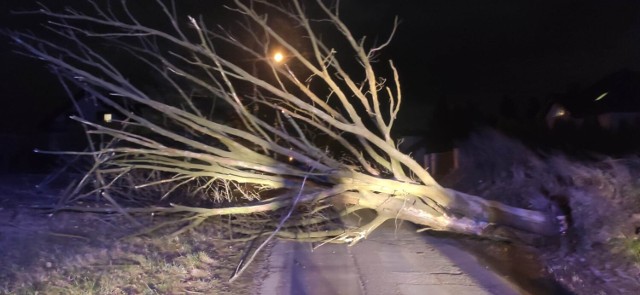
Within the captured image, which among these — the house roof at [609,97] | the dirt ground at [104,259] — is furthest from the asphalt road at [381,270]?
the house roof at [609,97]

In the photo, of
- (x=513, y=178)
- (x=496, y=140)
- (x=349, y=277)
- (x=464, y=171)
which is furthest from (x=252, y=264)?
(x=464, y=171)

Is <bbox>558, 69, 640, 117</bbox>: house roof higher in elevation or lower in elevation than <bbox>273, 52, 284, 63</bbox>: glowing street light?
higher

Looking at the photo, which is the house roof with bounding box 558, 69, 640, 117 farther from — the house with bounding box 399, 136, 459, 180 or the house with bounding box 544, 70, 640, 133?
the house with bounding box 399, 136, 459, 180

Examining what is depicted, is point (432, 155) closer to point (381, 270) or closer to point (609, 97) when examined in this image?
point (609, 97)

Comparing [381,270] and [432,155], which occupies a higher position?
[432,155]

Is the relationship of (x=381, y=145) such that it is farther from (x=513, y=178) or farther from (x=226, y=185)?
(x=513, y=178)

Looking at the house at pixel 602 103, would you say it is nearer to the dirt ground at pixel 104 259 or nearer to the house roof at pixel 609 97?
the house roof at pixel 609 97

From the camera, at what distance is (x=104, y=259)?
791 centimetres

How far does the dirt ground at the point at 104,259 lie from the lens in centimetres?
671

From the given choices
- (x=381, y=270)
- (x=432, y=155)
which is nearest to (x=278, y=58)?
(x=381, y=270)

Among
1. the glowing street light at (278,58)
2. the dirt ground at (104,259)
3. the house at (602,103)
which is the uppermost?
the house at (602,103)

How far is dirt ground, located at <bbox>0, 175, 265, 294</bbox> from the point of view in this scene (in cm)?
671

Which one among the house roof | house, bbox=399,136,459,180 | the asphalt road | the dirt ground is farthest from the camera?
the house roof

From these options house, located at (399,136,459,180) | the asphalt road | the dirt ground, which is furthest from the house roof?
the dirt ground
